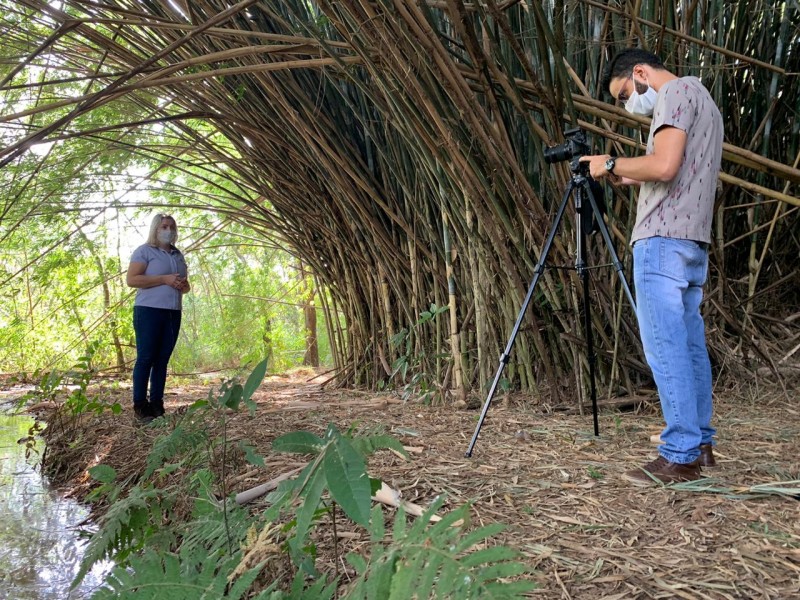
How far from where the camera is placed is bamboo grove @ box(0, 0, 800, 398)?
1802 mm

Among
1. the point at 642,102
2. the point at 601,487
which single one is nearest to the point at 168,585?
the point at 601,487

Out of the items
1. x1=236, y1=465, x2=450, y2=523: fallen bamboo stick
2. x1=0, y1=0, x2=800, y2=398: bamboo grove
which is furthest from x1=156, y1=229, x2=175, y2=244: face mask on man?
x1=236, y1=465, x2=450, y2=523: fallen bamboo stick

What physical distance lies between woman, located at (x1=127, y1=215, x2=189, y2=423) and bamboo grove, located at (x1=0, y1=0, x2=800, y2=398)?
2.10ft

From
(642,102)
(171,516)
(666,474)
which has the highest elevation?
(642,102)

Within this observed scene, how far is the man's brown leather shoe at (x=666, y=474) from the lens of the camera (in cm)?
142

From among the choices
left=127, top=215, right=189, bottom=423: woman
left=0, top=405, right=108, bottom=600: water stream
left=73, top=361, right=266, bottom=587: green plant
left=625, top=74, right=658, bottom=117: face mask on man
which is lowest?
left=0, top=405, right=108, bottom=600: water stream

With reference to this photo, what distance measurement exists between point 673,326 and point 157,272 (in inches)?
88.4

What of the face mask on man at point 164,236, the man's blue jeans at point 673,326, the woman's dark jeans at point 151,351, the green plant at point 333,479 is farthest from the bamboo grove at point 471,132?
the green plant at point 333,479

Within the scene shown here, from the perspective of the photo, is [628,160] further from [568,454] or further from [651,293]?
[568,454]

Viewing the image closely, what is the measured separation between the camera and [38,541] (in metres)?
1.85

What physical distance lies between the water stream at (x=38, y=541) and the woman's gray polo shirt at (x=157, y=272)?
885mm

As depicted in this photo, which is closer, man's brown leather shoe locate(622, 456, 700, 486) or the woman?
man's brown leather shoe locate(622, 456, 700, 486)

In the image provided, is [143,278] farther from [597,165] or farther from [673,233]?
[673,233]

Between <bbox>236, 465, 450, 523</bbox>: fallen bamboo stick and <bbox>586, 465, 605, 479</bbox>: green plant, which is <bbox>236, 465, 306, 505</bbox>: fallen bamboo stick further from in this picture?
<bbox>586, 465, 605, 479</bbox>: green plant
